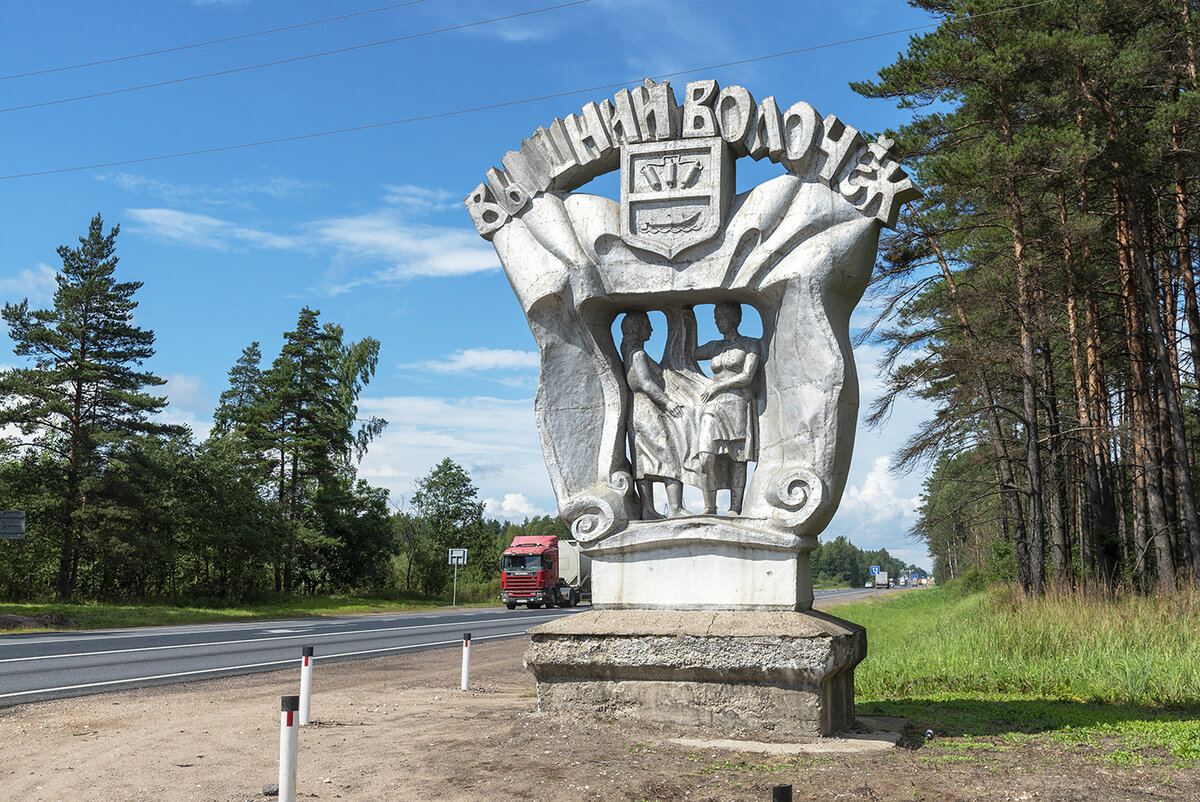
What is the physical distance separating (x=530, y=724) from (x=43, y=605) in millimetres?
22915

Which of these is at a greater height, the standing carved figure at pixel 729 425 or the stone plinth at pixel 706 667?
the standing carved figure at pixel 729 425

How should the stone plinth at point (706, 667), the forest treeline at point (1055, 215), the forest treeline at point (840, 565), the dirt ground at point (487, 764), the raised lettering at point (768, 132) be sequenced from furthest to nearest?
the forest treeline at point (840, 565) → the forest treeline at point (1055, 215) → the raised lettering at point (768, 132) → the stone plinth at point (706, 667) → the dirt ground at point (487, 764)

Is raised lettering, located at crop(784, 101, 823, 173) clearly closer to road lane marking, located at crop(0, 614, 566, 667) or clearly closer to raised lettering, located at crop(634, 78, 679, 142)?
raised lettering, located at crop(634, 78, 679, 142)

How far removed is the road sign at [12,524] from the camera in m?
23.0

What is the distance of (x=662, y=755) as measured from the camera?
6.07 metres

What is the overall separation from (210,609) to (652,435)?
2567cm

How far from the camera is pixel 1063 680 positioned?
380 inches

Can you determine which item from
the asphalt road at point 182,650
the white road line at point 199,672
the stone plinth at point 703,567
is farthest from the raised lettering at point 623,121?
the white road line at point 199,672

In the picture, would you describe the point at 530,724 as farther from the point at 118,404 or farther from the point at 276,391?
the point at 276,391

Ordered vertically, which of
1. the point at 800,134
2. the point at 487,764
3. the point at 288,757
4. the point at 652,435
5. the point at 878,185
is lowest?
the point at 487,764

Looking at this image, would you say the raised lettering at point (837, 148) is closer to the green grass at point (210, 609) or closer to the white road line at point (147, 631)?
the white road line at point (147, 631)

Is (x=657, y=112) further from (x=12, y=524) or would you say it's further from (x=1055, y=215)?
(x=12, y=524)

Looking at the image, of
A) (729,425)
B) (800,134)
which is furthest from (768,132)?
(729,425)

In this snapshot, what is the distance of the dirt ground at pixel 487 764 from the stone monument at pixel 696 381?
21.5 inches
